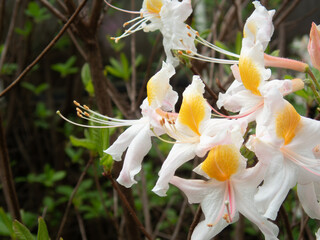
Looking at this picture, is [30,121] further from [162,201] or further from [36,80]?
[162,201]

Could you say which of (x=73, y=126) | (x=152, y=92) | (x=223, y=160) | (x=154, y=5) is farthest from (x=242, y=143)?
(x=73, y=126)

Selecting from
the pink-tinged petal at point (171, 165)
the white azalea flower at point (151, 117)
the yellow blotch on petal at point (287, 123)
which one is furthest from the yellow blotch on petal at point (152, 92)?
the yellow blotch on petal at point (287, 123)

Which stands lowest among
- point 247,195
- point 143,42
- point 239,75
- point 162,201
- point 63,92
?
point 162,201

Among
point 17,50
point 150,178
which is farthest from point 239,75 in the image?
point 17,50

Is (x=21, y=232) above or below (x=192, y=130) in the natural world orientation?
below

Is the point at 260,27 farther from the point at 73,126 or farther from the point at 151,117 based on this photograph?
the point at 73,126

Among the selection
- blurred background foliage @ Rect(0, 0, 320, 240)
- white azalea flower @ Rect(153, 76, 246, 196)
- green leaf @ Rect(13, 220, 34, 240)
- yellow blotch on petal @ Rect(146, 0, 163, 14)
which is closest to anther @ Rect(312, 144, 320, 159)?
white azalea flower @ Rect(153, 76, 246, 196)

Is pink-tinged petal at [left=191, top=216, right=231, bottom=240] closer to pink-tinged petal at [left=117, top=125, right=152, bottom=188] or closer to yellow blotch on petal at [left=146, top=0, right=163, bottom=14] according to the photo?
pink-tinged petal at [left=117, top=125, right=152, bottom=188]
